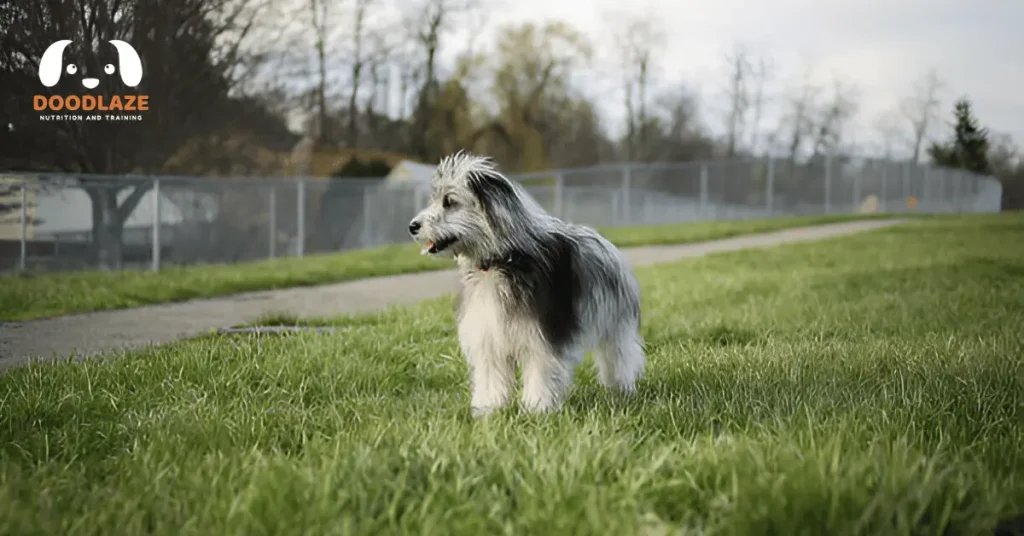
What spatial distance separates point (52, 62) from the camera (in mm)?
6297

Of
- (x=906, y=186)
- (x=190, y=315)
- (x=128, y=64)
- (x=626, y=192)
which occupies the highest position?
(x=128, y=64)

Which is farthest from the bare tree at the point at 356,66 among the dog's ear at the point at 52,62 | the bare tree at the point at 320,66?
the dog's ear at the point at 52,62

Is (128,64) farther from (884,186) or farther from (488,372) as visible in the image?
(884,186)

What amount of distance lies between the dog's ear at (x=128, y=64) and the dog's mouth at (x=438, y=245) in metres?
4.48

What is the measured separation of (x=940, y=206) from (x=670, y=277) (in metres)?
8.26

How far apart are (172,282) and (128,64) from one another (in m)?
3.31

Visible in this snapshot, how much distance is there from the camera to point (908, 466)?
8.46 feet

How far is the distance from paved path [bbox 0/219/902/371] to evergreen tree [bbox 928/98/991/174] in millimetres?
5477

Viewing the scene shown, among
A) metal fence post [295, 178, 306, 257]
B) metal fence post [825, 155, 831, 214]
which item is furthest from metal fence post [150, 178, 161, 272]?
metal fence post [825, 155, 831, 214]

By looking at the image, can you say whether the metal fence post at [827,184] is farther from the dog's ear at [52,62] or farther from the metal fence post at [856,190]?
the dog's ear at [52,62]

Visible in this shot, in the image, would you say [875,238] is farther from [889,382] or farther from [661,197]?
[889,382]

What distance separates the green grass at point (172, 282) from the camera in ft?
24.7

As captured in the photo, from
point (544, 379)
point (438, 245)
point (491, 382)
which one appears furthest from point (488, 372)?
point (438, 245)

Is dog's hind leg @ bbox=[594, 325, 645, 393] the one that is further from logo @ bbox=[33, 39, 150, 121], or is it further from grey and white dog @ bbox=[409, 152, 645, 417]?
logo @ bbox=[33, 39, 150, 121]
